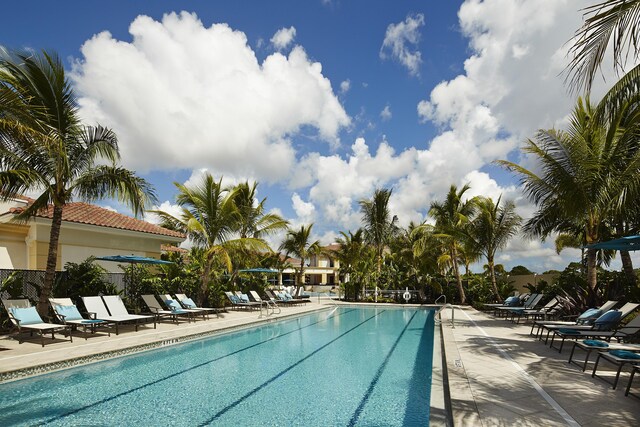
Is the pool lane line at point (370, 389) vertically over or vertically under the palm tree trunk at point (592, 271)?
under

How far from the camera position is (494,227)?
1834cm

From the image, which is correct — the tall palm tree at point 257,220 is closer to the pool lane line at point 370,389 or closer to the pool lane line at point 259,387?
the pool lane line at point 259,387

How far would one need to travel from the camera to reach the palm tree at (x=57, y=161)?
8642mm

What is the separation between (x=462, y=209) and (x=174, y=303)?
15.6 metres

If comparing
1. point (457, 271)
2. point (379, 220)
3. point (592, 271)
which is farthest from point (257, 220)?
point (592, 271)

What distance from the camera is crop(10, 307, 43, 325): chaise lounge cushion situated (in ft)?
Result: 28.2

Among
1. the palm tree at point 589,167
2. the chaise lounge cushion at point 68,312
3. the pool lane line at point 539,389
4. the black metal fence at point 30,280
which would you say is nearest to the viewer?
the pool lane line at point 539,389

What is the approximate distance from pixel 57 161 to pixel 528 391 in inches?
413

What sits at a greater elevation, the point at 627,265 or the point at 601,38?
the point at 601,38

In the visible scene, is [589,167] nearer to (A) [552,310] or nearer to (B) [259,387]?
(A) [552,310]

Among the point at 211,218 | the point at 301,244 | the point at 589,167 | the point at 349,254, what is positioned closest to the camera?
the point at 589,167

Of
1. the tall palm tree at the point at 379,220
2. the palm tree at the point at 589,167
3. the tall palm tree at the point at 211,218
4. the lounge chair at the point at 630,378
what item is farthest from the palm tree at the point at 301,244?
the lounge chair at the point at 630,378

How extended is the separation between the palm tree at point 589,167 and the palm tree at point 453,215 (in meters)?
9.16

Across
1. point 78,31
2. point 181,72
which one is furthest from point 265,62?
point 78,31
